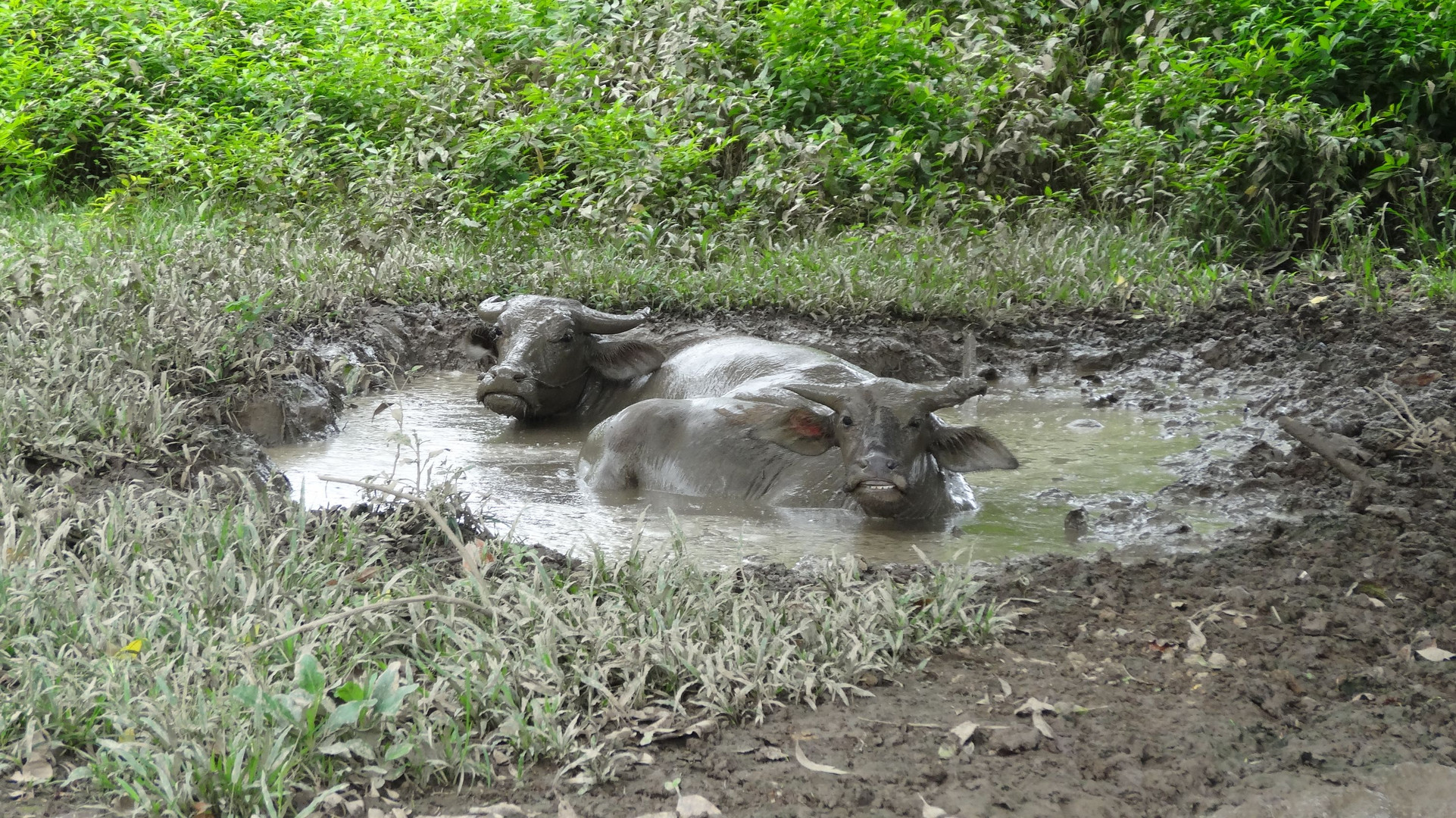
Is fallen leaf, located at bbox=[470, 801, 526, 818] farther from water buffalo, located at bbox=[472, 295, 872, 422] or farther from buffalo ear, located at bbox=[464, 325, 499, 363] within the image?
buffalo ear, located at bbox=[464, 325, 499, 363]

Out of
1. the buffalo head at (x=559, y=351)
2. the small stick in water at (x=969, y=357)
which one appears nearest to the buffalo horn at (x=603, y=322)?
the buffalo head at (x=559, y=351)

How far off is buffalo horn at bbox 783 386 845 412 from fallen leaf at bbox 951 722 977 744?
232cm

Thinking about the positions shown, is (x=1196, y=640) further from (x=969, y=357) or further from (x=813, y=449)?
(x=969, y=357)

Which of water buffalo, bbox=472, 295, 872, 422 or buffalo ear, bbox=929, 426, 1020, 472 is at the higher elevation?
buffalo ear, bbox=929, 426, 1020, 472

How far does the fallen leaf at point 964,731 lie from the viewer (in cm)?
256

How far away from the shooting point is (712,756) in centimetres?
253

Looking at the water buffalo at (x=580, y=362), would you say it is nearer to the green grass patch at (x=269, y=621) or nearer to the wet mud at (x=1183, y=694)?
the green grass patch at (x=269, y=621)

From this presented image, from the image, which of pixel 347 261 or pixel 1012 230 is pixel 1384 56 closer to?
pixel 1012 230

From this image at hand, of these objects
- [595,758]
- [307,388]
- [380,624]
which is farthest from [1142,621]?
[307,388]

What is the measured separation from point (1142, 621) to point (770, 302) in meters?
5.08

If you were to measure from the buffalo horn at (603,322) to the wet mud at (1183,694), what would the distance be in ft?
10.9

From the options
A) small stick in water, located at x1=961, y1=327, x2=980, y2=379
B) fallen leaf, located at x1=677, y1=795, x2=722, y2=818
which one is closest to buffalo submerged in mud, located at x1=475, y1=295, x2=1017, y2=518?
small stick in water, located at x1=961, y1=327, x2=980, y2=379

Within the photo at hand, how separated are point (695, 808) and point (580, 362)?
4.90 m

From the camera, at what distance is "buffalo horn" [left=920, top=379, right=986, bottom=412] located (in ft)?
15.2
